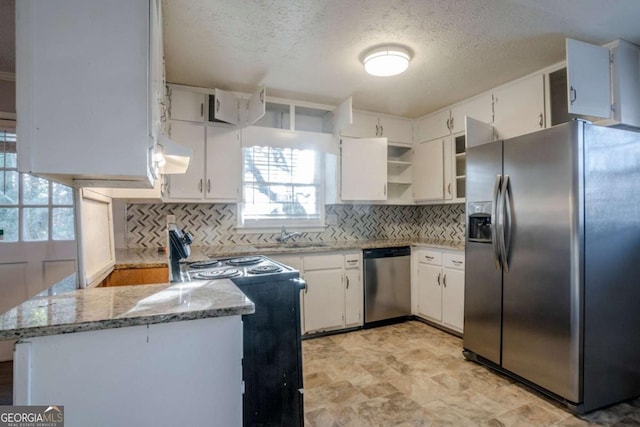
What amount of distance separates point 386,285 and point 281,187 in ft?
5.25

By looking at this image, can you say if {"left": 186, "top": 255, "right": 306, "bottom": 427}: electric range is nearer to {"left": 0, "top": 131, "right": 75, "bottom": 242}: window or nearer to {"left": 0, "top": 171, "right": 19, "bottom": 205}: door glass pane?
{"left": 0, "top": 131, "right": 75, "bottom": 242}: window

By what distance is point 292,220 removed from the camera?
12.3 ft

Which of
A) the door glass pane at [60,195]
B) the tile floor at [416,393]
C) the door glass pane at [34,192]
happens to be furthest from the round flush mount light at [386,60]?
the door glass pane at [34,192]

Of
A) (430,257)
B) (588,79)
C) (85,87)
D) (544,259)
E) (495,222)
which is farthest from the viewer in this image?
(430,257)

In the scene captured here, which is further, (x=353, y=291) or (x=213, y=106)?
(x=353, y=291)

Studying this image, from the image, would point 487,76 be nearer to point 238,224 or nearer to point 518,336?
point 518,336

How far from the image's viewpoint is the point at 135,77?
3.91 ft

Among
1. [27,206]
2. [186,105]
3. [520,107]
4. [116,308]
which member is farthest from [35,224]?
[520,107]

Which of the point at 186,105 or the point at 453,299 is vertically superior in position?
the point at 186,105

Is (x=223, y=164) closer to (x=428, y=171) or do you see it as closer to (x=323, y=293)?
(x=323, y=293)

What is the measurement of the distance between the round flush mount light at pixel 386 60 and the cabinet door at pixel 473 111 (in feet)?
3.73

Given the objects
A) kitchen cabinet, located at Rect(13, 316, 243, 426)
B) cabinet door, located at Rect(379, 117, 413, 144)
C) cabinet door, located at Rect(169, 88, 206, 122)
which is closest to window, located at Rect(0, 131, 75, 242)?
cabinet door, located at Rect(169, 88, 206, 122)

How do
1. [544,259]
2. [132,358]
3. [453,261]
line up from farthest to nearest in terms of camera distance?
[453,261] → [544,259] → [132,358]

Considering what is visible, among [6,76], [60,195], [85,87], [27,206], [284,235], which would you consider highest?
[6,76]
